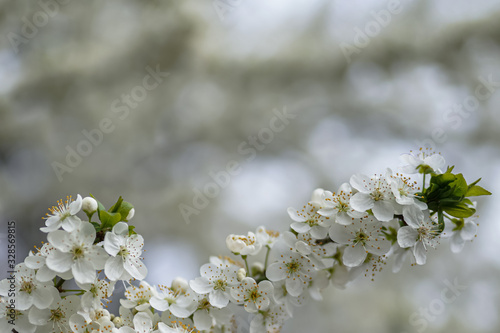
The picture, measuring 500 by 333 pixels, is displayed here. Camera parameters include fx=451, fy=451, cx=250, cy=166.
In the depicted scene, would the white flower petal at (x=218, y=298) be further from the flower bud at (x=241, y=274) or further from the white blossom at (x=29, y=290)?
the white blossom at (x=29, y=290)

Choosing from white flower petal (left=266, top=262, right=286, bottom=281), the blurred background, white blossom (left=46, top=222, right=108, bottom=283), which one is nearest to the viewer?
white blossom (left=46, top=222, right=108, bottom=283)

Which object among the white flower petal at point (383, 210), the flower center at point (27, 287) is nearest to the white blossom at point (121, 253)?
the flower center at point (27, 287)

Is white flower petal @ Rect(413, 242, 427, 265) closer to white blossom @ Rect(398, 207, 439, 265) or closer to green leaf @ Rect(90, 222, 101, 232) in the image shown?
white blossom @ Rect(398, 207, 439, 265)

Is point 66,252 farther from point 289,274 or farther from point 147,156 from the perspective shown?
point 147,156

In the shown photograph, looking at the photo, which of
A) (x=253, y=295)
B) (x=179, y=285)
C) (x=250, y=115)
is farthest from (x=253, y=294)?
(x=250, y=115)

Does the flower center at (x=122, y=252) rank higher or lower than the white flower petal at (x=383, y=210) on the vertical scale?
lower

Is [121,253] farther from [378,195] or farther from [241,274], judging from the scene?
[378,195]

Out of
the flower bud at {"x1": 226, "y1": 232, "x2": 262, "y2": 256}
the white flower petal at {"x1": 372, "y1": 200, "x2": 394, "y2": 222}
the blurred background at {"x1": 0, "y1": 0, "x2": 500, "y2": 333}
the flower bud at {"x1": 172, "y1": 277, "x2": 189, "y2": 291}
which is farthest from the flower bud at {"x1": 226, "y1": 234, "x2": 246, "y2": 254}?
the blurred background at {"x1": 0, "y1": 0, "x2": 500, "y2": 333}
